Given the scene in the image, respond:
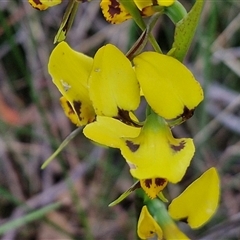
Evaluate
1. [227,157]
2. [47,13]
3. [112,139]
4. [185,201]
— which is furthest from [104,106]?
[47,13]

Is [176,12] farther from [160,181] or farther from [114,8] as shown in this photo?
[160,181]

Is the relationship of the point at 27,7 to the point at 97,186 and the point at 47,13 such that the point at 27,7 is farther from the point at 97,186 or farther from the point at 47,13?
the point at 97,186

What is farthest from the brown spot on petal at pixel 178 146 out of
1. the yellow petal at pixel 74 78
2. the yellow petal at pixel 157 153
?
the yellow petal at pixel 74 78

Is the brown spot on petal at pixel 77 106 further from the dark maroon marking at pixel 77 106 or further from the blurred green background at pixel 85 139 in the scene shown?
the blurred green background at pixel 85 139

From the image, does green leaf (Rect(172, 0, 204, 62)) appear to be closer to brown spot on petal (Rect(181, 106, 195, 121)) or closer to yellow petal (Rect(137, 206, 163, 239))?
brown spot on petal (Rect(181, 106, 195, 121))

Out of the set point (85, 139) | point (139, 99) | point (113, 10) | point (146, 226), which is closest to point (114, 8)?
point (113, 10)

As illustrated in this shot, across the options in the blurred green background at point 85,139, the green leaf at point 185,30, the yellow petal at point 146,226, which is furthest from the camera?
the blurred green background at point 85,139

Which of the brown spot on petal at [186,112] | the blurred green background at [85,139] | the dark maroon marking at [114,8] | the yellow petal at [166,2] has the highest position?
the yellow petal at [166,2]
